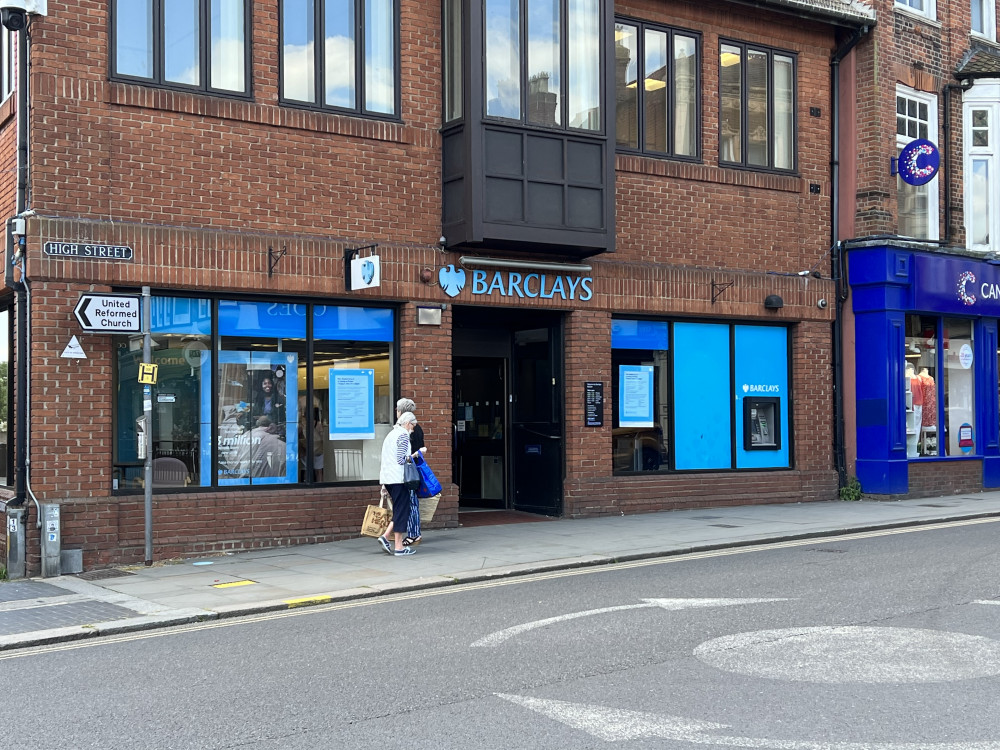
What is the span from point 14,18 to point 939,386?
15.9 meters

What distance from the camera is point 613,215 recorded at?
1548cm

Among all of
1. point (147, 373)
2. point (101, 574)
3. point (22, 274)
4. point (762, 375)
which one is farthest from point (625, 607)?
point (762, 375)

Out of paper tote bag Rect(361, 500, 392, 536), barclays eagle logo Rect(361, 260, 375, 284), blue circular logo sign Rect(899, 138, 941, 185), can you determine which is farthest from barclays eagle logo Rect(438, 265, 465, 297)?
blue circular logo sign Rect(899, 138, 941, 185)

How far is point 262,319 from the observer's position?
44.7 feet

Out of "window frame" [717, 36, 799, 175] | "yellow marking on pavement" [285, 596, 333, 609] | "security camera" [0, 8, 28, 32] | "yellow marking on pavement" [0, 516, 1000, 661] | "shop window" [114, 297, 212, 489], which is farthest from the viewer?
"window frame" [717, 36, 799, 175]

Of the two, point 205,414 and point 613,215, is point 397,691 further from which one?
point 613,215

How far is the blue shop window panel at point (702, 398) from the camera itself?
17359 mm

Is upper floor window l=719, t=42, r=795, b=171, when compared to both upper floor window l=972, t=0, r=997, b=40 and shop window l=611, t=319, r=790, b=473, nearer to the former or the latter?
shop window l=611, t=319, r=790, b=473

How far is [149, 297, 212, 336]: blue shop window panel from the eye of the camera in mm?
12891

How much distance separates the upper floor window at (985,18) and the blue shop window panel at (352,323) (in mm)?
13824

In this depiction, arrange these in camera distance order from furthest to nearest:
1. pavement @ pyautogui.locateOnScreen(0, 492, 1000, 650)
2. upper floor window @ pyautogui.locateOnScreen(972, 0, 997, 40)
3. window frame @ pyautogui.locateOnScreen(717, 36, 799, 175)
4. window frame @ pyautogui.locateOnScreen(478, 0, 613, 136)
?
upper floor window @ pyautogui.locateOnScreen(972, 0, 997, 40)
window frame @ pyautogui.locateOnScreen(717, 36, 799, 175)
window frame @ pyautogui.locateOnScreen(478, 0, 613, 136)
pavement @ pyautogui.locateOnScreen(0, 492, 1000, 650)

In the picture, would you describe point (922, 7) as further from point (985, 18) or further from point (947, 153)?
Result: point (947, 153)

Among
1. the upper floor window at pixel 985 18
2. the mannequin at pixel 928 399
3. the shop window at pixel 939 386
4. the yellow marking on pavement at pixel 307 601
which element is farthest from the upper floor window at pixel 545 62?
the upper floor window at pixel 985 18

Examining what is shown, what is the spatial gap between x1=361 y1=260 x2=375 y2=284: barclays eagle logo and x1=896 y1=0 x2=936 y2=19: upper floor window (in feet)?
38.9
